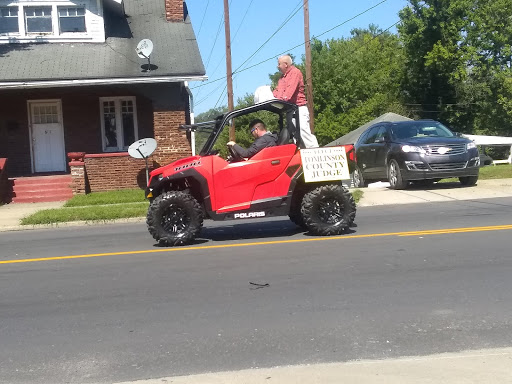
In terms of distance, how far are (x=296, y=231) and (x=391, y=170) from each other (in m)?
5.86

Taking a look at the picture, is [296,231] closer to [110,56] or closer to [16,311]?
[16,311]

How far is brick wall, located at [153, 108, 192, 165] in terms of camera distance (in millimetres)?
20734

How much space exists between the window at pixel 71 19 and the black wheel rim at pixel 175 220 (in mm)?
14662

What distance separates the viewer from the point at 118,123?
21.8m

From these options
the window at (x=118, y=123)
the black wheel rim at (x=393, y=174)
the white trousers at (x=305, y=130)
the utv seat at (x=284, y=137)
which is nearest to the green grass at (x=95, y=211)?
the black wheel rim at (x=393, y=174)

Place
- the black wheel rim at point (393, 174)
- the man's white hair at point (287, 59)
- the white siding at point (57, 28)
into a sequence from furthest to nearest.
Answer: the white siding at point (57, 28) → the black wheel rim at point (393, 174) → the man's white hair at point (287, 59)

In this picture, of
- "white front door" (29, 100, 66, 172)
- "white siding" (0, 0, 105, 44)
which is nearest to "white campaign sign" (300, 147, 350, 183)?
"white front door" (29, 100, 66, 172)

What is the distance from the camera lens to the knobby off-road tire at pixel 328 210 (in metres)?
9.55

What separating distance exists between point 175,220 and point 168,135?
11.6 metres

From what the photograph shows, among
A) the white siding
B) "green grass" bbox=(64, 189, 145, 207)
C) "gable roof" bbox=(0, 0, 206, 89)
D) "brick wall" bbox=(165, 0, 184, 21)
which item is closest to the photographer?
"green grass" bbox=(64, 189, 145, 207)

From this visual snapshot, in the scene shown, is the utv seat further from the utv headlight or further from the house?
the house

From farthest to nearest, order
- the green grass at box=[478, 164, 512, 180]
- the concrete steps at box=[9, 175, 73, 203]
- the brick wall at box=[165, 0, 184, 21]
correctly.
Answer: the brick wall at box=[165, 0, 184, 21] < the concrete steps at box=[9, 175, 73, 203] < the green grass at box=[478, 164, 512, 180]

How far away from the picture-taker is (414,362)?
4793 mm

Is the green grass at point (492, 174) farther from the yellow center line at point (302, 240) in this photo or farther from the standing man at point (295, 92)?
the standing man at point (295, 92)
